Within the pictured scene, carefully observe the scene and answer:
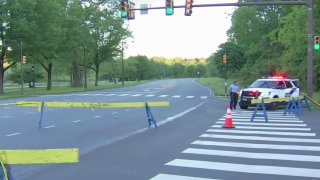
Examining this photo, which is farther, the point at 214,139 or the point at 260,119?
the point at 260,119

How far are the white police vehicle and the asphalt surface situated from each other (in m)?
7.47

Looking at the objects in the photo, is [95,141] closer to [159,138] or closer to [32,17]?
[159,138]

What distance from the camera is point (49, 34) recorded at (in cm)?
5462

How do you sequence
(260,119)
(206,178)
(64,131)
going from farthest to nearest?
1. (260,119)
2. (64,131)
3. (206,178)

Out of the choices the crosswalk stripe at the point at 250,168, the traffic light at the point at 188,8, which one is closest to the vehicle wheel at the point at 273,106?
the traffic light at the point at 188,8

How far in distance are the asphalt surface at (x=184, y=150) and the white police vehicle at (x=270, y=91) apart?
7466 millimetres

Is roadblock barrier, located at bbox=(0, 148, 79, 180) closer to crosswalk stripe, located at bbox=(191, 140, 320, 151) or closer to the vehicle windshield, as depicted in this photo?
crosswalk stripe, located at bbox=(191, 140, 320, 151)

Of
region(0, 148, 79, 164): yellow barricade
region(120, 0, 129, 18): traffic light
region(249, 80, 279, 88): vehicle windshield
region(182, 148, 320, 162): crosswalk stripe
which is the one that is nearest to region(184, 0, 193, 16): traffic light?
region(120, 0, 129, 18): traffic light

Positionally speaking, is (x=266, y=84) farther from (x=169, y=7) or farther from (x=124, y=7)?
(x=124, y=7)

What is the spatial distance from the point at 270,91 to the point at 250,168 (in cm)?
1766

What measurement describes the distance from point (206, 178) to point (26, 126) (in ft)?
35.6

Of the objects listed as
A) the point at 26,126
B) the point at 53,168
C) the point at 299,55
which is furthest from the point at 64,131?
the point at 299,55

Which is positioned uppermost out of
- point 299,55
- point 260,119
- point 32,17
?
point 32,17

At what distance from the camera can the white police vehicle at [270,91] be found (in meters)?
26.4
